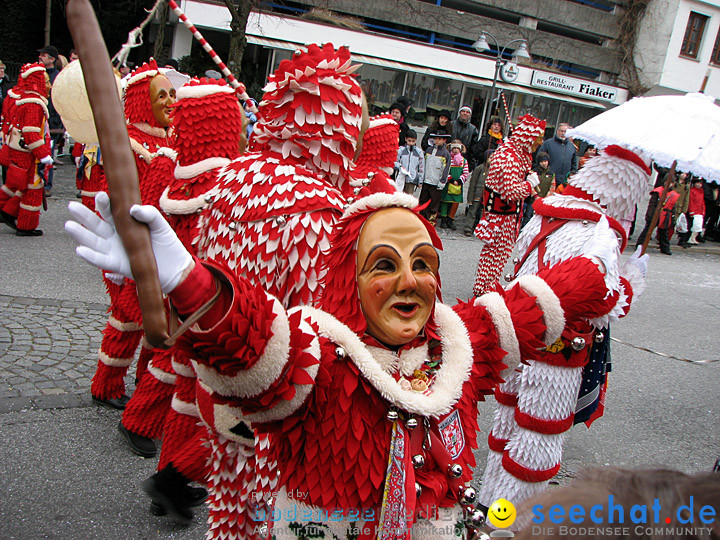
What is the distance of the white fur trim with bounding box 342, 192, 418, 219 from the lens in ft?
5.80

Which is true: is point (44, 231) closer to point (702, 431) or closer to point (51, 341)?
point (51, 341)

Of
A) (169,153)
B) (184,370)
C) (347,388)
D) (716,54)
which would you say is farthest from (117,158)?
(716,54)

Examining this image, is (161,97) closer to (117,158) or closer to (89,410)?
(89,410)

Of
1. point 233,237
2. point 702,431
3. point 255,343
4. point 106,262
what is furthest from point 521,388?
point 702,431

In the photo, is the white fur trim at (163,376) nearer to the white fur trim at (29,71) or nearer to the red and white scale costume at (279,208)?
the red and white scale costume at (279,208)

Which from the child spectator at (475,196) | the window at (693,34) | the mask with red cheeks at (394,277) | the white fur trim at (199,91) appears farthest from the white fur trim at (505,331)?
the window at (693,34)

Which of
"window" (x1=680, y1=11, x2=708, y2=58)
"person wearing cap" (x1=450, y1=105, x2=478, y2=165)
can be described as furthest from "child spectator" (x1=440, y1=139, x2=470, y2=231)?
"window" (x1=680, y1=11, x2=708, y2=58)

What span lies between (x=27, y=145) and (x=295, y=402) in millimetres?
6601

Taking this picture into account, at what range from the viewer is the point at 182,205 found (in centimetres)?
284

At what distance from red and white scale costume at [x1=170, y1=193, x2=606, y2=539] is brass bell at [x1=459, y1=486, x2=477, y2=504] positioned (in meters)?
0.02

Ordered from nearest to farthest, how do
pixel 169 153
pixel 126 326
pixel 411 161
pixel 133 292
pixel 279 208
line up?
pixel 279 208, pixel 169 153, pixel 133 292, pixel 126 326, pixel 411 161

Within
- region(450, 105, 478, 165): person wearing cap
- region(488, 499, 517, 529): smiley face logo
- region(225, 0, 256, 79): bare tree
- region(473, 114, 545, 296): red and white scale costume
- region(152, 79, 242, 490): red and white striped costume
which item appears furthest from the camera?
region(450, 105, 478, 165): person wearing cap

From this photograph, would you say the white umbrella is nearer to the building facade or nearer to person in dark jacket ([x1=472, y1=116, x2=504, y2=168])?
person in dark jacket ([x1=472, y1=116, x2=504, y2=168])

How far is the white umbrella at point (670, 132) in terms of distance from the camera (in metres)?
2.73
